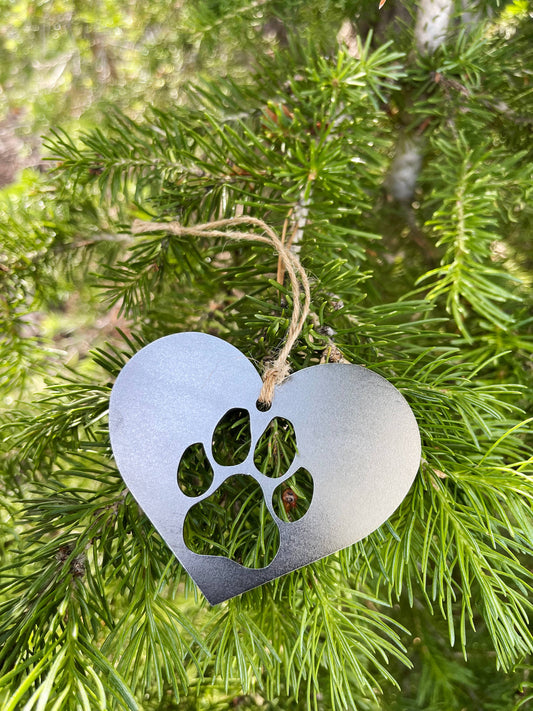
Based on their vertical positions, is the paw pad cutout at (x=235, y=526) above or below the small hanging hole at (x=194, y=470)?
below

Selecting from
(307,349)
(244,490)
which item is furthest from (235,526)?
(307,349)

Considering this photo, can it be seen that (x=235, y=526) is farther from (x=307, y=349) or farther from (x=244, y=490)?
(x=307, y=349)

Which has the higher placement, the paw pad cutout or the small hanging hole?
the small hanging hole

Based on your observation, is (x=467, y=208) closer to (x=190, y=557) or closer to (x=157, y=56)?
(x=190, y=557)

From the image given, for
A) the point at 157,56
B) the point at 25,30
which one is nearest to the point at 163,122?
the point at 157,56
